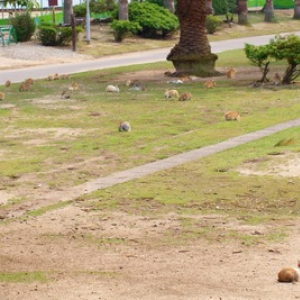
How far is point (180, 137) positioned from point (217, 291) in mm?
8991

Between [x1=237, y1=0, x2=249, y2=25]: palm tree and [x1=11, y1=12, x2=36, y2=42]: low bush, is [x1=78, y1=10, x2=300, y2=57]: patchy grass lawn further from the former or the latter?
[x1=11, y1=12, x2=36, y2=42]: low bush

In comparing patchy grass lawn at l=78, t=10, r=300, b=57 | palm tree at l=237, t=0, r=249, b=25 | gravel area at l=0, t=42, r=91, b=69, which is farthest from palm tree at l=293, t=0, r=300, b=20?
gravel area at l=0, t=42, r=91, b=69

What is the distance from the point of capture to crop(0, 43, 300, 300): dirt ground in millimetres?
8281

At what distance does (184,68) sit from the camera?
2862cm

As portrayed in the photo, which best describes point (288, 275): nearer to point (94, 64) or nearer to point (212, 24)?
point (94, 64)

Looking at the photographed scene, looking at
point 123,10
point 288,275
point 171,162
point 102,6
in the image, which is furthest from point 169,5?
point 288,275

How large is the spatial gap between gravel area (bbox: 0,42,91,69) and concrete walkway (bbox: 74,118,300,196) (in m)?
21.1

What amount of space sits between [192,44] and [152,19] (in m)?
21.1

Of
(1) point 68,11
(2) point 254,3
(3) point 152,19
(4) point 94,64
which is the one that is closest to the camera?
(4) point 94,64

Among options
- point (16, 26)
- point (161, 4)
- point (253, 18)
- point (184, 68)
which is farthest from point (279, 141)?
point (253, 18)

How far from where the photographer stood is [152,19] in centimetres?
4938

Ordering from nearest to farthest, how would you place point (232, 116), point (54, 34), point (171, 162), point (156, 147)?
point (171, 162) → point (156, 147) → point (232, 116) → point (54, 34)

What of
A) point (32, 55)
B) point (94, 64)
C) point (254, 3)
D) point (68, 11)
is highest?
point (68, 11)

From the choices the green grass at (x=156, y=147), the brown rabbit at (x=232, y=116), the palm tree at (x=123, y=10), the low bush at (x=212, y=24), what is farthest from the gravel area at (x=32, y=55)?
the brown rabbit at (x=232, y=116)
